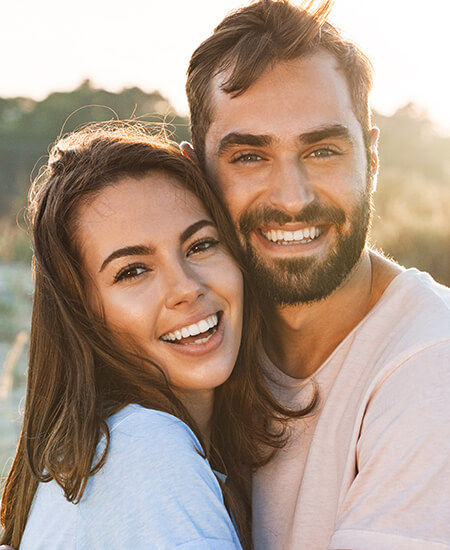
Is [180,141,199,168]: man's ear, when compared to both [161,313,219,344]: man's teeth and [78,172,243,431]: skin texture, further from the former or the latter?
[161,313,219,344]: man's teeth

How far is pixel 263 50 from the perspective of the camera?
2.70 meters

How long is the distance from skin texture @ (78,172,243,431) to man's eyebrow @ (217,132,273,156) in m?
0.38

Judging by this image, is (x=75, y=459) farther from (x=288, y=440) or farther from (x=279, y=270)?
(x=279, y=270)

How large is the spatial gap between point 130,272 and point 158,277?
0.10m

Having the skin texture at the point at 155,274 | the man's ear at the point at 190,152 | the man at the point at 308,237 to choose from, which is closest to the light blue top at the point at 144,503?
the skin texture at the point at 155,274

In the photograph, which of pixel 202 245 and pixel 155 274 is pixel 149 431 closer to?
pixel 155 274

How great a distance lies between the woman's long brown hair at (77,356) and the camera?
7.63ft

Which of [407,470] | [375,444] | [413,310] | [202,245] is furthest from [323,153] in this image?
[407,470]

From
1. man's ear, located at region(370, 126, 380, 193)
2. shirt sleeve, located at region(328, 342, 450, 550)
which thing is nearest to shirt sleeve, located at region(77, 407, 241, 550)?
shirt sleeve, located at region(328, 342, 450, 550)

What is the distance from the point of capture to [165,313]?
2.41 meters

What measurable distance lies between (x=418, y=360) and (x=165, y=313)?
89 centimetres

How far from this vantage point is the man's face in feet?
8.79

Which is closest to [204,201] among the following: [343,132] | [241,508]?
[343,132]

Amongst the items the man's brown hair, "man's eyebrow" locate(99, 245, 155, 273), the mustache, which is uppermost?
the man's brown hair
